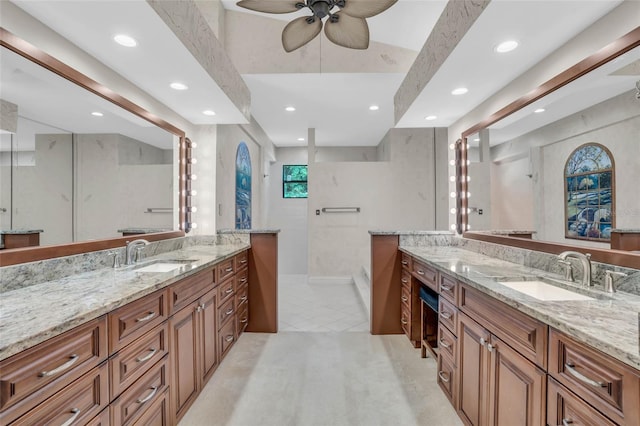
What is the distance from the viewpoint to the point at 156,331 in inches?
59.7

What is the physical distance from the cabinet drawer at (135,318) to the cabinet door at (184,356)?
0.17 meters

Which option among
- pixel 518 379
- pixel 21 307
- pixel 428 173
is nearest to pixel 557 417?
pixel 518 379

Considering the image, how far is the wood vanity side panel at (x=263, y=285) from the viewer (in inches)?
125

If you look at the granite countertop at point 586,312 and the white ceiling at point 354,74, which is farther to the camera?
the white ceiling at point 354,74

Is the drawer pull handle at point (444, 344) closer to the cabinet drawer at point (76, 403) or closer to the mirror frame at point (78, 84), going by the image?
the cabinet drawer at point (76, 403)

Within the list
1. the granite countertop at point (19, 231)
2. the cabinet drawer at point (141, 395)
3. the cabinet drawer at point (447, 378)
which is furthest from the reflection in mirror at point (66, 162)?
the cabinet drawer at point (447, 378)

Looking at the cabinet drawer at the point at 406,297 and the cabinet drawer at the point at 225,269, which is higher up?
the cabinet drawer at the point at 225,269

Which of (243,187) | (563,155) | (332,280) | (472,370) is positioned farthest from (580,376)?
(332,280)

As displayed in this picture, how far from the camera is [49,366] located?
937 millimetres

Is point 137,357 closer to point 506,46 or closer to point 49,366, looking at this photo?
point 49,366

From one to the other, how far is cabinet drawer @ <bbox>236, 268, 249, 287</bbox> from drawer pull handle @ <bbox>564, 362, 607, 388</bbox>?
7.99 ft

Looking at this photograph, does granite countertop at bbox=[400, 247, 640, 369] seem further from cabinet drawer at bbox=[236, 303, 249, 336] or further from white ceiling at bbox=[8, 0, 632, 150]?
cabinet drawer at bbox=[236, 303, 249, 336]

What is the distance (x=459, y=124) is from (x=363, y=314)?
7.95 feet

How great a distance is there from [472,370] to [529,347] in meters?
0.56
